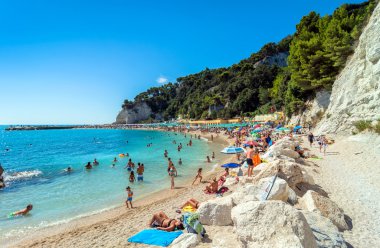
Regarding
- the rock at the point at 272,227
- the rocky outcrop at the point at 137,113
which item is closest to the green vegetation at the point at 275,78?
the rocky outcrop at the point at 137,113

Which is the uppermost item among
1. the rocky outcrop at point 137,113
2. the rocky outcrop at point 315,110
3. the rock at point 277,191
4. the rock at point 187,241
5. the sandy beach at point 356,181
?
the rocky outcrop at point 137,113

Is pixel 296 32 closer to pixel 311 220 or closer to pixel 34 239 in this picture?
pixel 311 220

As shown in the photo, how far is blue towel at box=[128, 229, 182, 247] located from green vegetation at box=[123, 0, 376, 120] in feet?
73.5

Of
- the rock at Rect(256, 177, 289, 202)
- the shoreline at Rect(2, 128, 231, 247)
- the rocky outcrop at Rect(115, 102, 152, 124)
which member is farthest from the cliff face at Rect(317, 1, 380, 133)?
the rocky outcrop at Rect(115, 102, 152, 124)

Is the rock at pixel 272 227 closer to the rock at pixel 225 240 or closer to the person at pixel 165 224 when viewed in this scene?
the rock at pixel 225 240

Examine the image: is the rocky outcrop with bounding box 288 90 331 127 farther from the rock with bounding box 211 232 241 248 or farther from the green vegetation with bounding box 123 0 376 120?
the rock with bounding box 211 232 241 248

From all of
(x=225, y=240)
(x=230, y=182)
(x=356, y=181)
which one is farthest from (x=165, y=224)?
(x=356, y=181)

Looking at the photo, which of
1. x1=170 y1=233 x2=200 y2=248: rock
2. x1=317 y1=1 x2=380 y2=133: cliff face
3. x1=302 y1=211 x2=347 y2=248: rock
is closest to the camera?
x1=302 y1=211 x2=347 y2=248: rock

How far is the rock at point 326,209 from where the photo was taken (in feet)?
18.6

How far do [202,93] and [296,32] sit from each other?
71.0m

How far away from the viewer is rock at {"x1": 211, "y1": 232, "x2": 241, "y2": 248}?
492 cm

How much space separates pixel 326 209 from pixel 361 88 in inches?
547

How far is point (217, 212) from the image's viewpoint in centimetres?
630

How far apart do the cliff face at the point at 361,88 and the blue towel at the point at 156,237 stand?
14.1m
